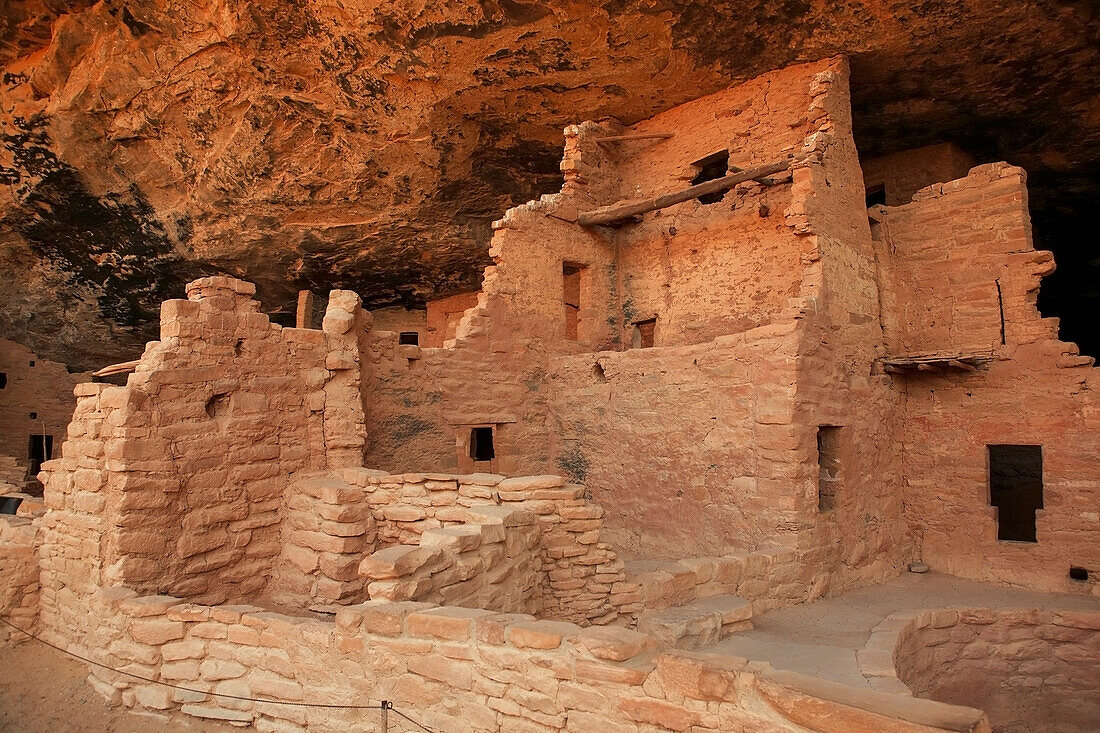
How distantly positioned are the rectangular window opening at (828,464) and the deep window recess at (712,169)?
3.69 meters

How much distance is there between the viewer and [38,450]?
12555mm

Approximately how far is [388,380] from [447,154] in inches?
171

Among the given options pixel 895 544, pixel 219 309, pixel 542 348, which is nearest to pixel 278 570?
pixel 219 309

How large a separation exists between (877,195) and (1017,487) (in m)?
5.21

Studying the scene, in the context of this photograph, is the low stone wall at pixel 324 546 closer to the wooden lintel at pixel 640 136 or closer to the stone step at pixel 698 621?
the stone step at pixel 698 621

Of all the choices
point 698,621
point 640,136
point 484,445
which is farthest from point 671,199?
point 698,621

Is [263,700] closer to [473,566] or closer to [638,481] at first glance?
[473,566]

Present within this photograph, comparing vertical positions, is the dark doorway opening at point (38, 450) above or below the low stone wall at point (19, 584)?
above

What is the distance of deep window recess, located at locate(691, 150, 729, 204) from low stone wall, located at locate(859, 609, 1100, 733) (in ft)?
19.0

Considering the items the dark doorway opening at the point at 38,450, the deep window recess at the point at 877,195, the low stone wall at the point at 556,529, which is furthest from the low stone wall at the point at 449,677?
the deep window recess at the point at 877,195

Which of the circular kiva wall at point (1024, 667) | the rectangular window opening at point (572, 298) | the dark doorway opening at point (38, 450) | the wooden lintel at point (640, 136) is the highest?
the wooden lintel at point (640, 136)

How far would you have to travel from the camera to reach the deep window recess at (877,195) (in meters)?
10.9

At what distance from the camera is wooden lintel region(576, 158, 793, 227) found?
8023 millimetres

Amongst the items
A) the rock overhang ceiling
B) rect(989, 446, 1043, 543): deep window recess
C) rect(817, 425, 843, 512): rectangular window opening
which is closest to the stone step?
rect(817, 425, 843, 512): rectangular window opening
